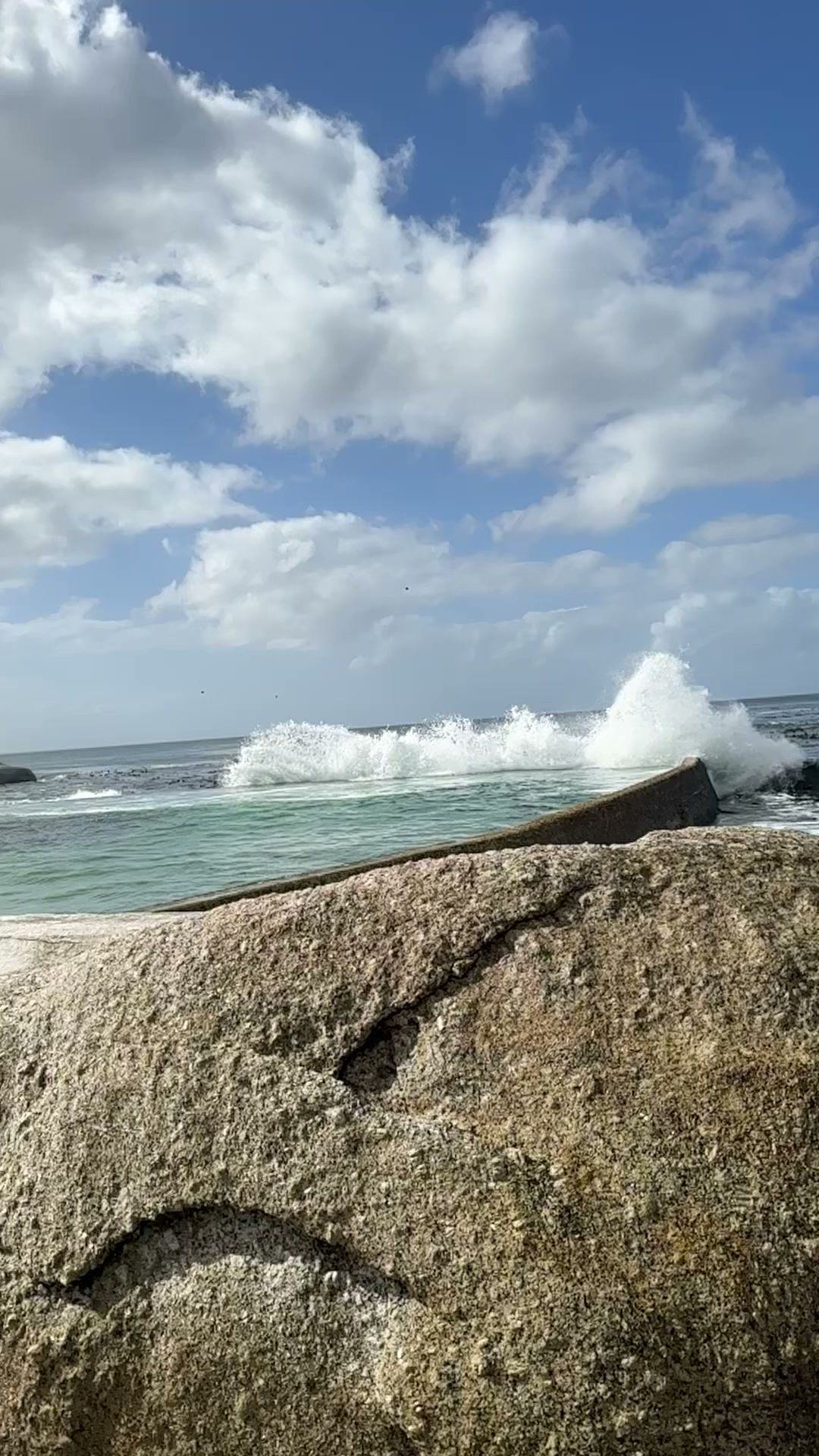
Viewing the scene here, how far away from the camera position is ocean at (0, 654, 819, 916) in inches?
529

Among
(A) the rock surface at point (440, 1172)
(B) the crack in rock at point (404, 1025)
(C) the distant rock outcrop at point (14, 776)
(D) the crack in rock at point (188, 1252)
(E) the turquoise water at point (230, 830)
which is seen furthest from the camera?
(C) the distant rock outcrop at point (14, 776)

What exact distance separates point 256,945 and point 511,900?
58 centimetres

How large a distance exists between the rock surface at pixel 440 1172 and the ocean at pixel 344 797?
822cm

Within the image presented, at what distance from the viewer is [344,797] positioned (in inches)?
950

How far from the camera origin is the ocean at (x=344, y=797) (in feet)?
44.1

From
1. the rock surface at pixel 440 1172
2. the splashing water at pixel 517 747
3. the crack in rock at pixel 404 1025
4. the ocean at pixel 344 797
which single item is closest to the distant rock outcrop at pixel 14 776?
the ocean at pixel 344 797

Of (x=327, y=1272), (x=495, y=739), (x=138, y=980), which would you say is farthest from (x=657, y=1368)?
(x=495, y=739)

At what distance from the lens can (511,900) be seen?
7.32 feet

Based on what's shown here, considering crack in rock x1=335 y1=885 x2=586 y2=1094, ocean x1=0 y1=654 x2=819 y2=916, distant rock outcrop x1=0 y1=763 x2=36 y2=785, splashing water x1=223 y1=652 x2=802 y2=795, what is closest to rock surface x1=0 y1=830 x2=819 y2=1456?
crack in rock x1=335 y1=885 x2=586 y2=1094

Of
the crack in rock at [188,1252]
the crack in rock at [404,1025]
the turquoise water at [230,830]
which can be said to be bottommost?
the turquoise water at [230,830]

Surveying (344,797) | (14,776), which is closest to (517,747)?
(344,797)

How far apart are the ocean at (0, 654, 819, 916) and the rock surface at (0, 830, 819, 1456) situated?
8.22 m

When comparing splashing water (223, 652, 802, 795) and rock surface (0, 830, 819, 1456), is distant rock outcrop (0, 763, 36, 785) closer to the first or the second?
splashing water (223, 652, 802, 795)

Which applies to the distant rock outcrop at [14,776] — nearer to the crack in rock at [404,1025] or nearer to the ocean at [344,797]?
the ocean at [344,797]
